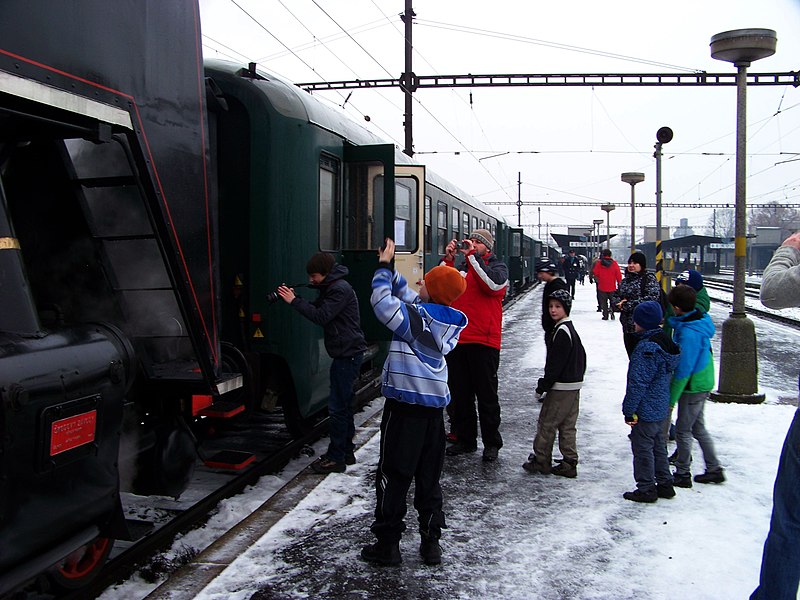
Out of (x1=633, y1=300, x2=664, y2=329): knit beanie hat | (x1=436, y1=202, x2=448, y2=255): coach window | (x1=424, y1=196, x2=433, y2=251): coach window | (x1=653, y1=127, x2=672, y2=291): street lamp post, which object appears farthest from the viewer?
(x1=653, y1=127, x2=672, y2=291): street lamp post

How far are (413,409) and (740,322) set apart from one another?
5.89 meters

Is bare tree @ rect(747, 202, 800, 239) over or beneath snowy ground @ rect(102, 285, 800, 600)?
over

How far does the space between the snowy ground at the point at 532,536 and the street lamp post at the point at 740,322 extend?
4.64 feet


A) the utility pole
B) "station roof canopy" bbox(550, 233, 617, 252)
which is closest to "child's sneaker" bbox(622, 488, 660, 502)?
the utility pole

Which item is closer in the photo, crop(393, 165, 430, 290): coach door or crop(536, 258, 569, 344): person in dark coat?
crop(536, 258, 569, 344): person in dark coat

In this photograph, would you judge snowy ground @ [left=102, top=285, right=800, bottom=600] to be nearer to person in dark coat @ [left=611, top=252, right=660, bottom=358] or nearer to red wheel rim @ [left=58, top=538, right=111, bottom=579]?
red wheel rim @ [left=58, top=538, right=111, bottom=579]

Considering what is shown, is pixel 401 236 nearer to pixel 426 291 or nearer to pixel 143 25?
pixel 426 291

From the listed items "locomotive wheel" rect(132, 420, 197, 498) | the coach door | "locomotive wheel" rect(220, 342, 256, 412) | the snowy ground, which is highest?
the coach door

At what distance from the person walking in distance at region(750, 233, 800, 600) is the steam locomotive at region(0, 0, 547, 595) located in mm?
2831

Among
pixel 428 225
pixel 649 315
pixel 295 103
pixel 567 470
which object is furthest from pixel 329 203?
pixel 428 225

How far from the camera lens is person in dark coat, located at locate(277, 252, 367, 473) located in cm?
540

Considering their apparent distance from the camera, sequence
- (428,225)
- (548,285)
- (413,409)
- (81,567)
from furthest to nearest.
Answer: (428,225) → (548,285) → (413,409) → (81,567)

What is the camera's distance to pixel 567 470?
18.1 feet

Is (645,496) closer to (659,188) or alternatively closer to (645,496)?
(645,496)
